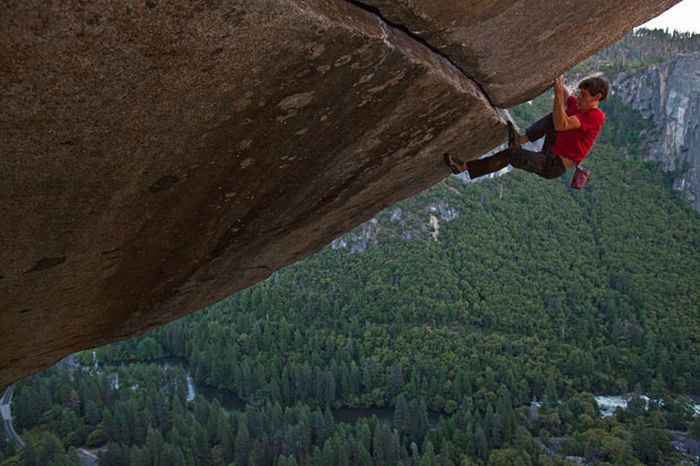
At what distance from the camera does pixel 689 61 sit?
78938 millimetres

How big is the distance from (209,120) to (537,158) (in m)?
3.48

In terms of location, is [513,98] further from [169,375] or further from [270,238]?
[169,375]

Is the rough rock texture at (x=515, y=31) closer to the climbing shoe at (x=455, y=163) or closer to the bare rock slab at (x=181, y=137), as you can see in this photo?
the bare rock slab at (x=181, y=137)

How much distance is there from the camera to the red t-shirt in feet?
17.1

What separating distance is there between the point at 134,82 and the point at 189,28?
397mm

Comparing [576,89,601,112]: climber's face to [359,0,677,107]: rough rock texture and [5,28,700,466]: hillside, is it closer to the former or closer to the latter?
[359,0,677,107]: rough rock texture

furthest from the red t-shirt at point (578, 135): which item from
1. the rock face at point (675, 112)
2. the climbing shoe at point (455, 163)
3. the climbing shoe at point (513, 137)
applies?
the rock face at point (675, 112)

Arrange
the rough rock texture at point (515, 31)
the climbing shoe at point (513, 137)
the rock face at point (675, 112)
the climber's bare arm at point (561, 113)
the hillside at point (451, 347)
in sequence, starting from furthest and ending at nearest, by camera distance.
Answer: the rock face at point (675, 112) → the hillside at point (451, 347) → the climbing shoe at point (513, 137) → the climber's bare arm at point (561, 113) → the rough rock texture at point (515, 31)

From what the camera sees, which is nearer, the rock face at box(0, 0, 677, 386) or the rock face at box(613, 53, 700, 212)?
the rock face at box(0, 0, 677, 386)

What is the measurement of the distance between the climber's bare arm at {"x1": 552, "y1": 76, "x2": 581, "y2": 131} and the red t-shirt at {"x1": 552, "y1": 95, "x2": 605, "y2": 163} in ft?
0.40

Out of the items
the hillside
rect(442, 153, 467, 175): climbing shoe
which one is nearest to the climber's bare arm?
rect(442, 153, 467, 175): climbing shoe

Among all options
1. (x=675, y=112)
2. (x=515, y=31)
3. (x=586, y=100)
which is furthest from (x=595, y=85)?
(x=675, y=112)

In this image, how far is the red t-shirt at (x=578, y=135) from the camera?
205 inches

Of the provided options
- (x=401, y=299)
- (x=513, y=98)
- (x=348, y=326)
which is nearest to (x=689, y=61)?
(x=401, y=299)
